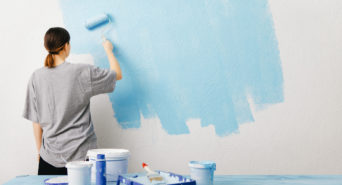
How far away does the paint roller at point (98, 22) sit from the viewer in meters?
1.90

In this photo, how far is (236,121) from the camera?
6.11 ft

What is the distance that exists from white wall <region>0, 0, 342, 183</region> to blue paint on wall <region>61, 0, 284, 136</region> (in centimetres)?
6

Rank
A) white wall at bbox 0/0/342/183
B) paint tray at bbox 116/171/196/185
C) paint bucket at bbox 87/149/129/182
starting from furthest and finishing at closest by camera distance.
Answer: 1. white wall at bbox 0/0/342/183
2. paint bucket at bbox 87/149/129/182
3. paint tray at bbox 116/171/196/185

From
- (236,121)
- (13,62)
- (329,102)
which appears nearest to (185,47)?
(236,121)

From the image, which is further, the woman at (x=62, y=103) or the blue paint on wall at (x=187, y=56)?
the blue paint on wall at (x=187, y=56)

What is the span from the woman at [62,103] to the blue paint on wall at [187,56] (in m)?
0.33

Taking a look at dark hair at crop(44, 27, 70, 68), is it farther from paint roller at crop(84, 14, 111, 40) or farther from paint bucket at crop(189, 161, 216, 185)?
paint bucket at crop(189, 161, 216, 185)

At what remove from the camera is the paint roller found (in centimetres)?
190

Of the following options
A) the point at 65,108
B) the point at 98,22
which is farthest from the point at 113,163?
the point at 98,22

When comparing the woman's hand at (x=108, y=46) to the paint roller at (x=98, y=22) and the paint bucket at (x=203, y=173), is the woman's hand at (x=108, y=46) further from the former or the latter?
the paint bucket at (x=203, y=173)

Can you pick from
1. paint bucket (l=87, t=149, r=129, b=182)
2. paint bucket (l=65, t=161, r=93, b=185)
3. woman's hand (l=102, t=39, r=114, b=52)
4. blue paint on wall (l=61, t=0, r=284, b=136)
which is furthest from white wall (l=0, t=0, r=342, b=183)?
paint bucket (l=65, t=161, r=93, b=185)

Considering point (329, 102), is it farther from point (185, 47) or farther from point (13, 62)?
point (13, 62)

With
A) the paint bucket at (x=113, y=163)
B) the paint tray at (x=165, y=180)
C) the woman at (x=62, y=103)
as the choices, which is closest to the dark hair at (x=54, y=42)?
the woman at (x=62, y=103)

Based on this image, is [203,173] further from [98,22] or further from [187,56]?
[98,22]
